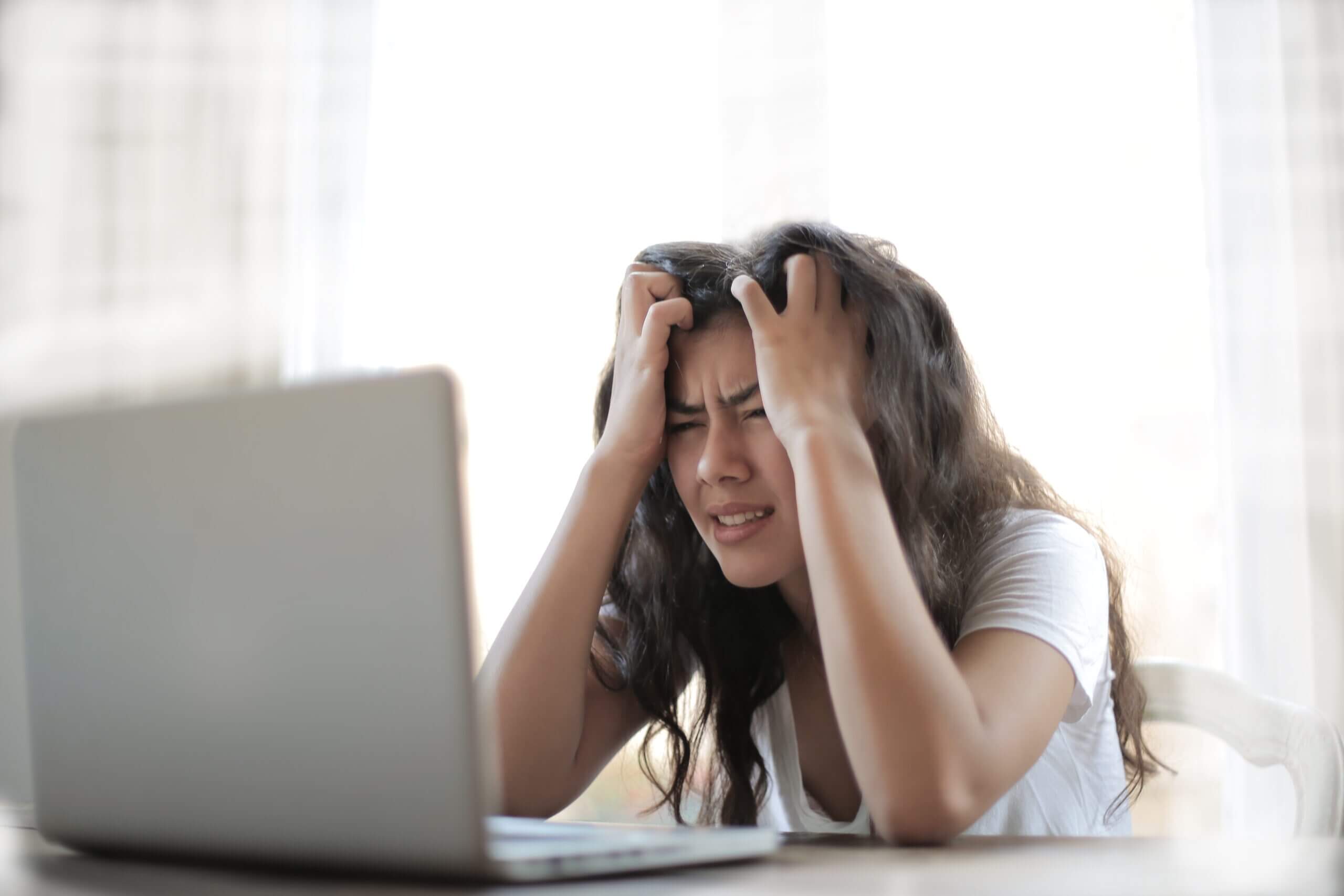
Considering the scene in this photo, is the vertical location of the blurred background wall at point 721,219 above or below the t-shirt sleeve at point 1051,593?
above

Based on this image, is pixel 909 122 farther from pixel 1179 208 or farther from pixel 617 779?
pixel 617 779

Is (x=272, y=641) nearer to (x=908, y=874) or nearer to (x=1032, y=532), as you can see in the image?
(x=908, y=874)

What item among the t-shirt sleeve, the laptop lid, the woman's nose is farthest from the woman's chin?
the laptop lid

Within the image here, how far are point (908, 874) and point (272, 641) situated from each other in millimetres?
370

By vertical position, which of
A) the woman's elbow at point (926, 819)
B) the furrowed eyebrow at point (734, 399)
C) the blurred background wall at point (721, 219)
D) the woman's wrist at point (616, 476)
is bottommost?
the woman's elbow at point (926, 819)

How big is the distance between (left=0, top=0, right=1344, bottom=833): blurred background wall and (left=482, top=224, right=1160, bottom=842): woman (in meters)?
0.67

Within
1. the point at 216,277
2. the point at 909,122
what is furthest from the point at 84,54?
the point at 909,122

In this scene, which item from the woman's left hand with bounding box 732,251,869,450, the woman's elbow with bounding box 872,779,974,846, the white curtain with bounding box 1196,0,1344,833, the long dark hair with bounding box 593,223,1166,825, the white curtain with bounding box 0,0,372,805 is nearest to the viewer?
the woman's elbow with bounding box 872,779,974,846

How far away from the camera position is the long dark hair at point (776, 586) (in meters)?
1.20

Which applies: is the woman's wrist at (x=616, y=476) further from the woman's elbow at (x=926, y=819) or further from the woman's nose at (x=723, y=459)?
the woman's elbow at (x=926, y=819)

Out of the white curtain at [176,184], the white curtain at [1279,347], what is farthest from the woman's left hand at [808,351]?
the white curtain at [176,184]

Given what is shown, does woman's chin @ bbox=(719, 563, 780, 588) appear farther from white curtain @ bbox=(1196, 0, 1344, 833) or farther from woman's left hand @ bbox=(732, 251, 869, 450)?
white curtain @ bbox=(1196, 0, 1344, 833)

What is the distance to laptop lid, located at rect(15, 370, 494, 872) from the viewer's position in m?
0.54

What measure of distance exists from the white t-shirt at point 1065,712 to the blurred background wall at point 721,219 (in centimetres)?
82
